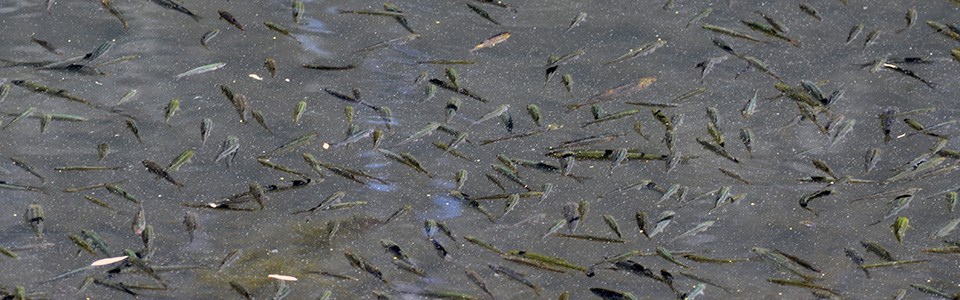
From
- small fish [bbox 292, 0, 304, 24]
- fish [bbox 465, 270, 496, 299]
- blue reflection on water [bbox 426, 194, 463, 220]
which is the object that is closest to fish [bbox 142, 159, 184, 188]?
small fish [bbox 292, 0, 304, 24]

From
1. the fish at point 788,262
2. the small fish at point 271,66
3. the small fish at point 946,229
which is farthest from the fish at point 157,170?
the small fish at point 946,229

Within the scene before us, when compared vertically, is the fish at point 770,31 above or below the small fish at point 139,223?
above

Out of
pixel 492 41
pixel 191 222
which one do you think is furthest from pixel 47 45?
pixel 492 41

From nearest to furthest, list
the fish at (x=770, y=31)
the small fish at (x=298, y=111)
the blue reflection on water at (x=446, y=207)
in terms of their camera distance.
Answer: the blue reflection on water at (x=446, y=207) → the small fish at (x=298, y=111) → the fish at (x=770, y=31)

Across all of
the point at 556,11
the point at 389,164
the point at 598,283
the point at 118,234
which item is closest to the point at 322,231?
the point at 389,164

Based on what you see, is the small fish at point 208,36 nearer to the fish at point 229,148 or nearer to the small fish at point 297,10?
the small fish at point 297,10

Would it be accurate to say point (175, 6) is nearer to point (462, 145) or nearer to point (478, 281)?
point (462, 145)

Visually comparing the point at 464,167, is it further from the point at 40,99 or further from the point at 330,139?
the point at 40,99

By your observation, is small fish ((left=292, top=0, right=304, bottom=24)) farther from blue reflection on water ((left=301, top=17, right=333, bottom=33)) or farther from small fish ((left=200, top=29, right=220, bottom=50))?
small fish ((left=200, top=29, right=220, bottom=50))

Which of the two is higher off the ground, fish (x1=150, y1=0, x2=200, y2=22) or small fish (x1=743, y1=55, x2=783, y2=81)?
→ fish (x1=150, y1=0, x2=200, y2=22)
